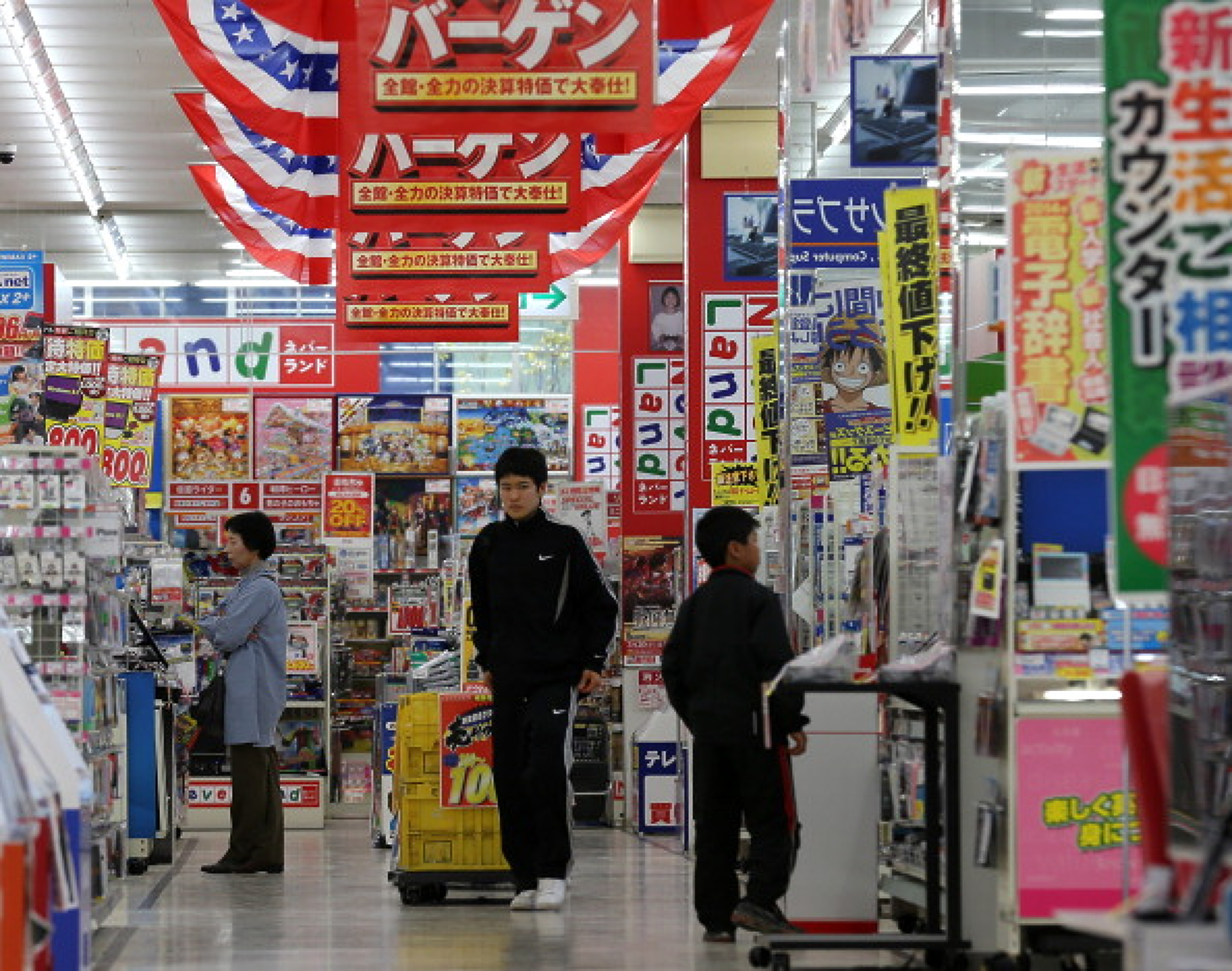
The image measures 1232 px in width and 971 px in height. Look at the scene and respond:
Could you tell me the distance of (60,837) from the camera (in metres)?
4.50

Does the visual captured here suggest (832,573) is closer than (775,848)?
No

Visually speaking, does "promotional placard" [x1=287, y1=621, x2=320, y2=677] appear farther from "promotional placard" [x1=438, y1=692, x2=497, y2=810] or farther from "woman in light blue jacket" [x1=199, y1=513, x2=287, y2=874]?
"promotional placard" [x1=438, y1=692, x2=497, y2=810]

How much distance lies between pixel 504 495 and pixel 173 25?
377 cm

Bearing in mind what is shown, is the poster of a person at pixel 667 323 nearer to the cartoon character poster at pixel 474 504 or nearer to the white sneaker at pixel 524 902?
the cartoon character poster at pixel 474 504

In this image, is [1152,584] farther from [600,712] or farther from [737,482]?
[600,712]

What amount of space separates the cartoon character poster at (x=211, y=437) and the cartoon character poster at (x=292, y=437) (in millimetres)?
217

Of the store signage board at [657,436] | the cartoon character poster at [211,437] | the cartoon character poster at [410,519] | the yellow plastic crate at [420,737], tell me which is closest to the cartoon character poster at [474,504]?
the cartoon character poster at [410,519]

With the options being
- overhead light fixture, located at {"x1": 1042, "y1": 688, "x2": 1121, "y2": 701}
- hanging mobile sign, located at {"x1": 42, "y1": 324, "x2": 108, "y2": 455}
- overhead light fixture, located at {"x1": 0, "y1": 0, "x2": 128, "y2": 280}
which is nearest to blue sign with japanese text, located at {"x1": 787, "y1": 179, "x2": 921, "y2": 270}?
overhead light fixture, located at {"x1": 1042, "y1": 688, "x2": 1121, "y2": 701}

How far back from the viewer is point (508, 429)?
1003 inches

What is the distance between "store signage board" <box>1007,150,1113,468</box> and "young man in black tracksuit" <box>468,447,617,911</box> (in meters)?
2.93

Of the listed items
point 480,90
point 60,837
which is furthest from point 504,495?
point 60,837

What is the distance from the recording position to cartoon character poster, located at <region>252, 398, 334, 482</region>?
81.6ft

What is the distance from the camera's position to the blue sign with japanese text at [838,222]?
428 inches

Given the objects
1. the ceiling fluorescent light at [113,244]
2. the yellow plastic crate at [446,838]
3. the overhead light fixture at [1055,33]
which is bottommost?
the yellow plastic crate at [446,838]
